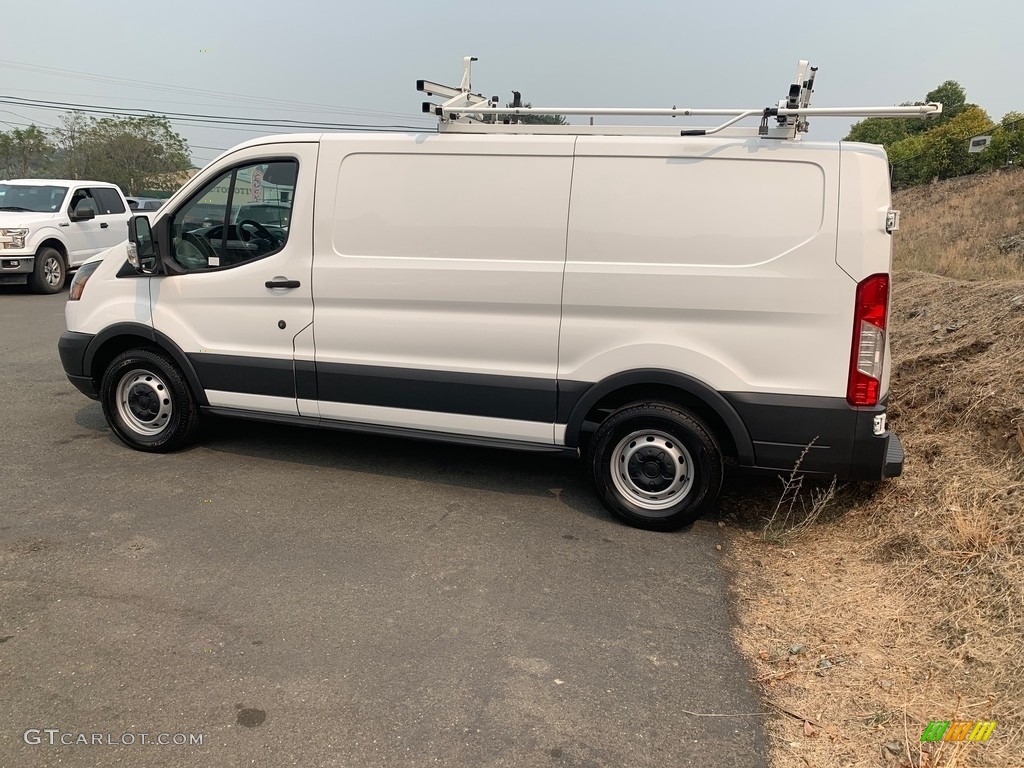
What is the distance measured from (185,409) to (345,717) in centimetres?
329

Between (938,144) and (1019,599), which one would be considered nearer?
(1019,599)

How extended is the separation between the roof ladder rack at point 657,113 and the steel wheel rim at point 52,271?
11.4 metres

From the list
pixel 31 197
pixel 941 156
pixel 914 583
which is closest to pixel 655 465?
pixel 914 583

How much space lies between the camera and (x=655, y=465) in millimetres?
4422

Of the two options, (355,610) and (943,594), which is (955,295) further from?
(355,610)

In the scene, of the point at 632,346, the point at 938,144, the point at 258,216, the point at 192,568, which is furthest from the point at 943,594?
the point at 938,144

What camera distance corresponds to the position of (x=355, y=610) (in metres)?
3.50

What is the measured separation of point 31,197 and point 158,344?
10584 millimetres

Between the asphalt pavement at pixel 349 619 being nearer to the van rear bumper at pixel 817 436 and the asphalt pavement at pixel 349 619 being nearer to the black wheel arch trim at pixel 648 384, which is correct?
the black wheel arch trim at pixel 648 384

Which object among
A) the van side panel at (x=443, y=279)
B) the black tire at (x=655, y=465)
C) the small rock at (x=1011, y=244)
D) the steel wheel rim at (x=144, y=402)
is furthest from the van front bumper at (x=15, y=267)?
the small rock at (x=1011, y=244)

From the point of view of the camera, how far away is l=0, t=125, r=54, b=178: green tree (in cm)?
4191

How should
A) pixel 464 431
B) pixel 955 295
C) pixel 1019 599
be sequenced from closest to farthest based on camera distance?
1. pixel 1019 599
2. pixel 464 431
3. pixel 955 295

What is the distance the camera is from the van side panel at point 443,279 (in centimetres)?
438

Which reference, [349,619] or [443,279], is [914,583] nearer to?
[349,619]
